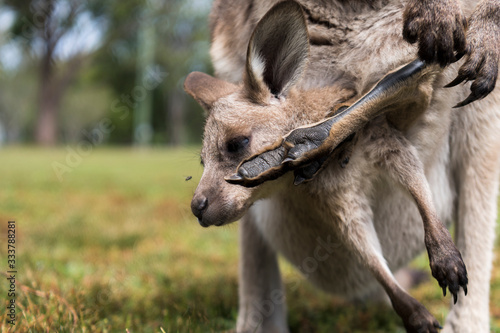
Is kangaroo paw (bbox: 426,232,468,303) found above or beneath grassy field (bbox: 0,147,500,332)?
above

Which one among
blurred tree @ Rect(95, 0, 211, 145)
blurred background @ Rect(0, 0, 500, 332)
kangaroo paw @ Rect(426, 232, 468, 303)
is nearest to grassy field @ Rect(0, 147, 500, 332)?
blurred background @ Rect(0, 0, 500, 332)

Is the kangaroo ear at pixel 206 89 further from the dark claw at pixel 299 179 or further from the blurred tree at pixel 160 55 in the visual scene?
the blurred tree at pixel 160 55

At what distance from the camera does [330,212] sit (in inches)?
76.7

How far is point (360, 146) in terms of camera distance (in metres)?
1.90

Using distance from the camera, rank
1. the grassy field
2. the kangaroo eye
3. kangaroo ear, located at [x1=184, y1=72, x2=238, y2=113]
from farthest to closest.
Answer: the grassy field
kangaroo ear, located at [x1=184, y1=72, x2=238, y2=113]
the kangaroo eye

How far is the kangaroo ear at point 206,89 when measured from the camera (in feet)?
7.06

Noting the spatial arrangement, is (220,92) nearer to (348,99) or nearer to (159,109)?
(348,99)

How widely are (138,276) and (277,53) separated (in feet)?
6.45

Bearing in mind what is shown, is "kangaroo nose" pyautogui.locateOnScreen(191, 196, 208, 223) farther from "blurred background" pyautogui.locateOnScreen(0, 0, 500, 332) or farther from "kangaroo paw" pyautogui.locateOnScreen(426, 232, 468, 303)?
"kangaroo paw" pyautogui.locateOnScreen(426, 232, 468, 303)

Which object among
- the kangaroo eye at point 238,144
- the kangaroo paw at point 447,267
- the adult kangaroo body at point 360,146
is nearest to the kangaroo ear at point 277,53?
the adult kangaroo body at point 360,146

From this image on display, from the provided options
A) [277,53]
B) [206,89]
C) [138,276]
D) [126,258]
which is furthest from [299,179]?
[126,258]

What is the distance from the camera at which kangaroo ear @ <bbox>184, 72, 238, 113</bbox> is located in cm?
215

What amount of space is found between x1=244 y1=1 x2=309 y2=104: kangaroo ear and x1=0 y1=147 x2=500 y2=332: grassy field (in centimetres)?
52

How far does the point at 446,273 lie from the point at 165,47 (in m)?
23.8
